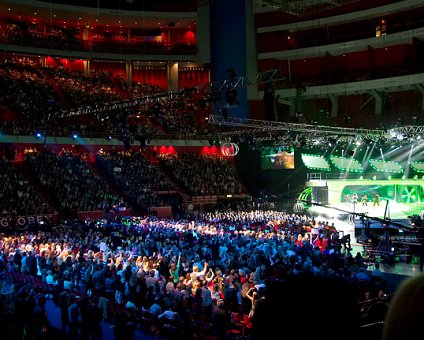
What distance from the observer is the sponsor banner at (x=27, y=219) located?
26656 mm

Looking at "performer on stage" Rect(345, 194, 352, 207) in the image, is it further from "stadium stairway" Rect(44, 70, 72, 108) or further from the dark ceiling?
the dark ceiling

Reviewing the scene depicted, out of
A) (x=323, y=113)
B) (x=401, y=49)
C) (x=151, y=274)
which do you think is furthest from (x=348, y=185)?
(x=151, y=274)

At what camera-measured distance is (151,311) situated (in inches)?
416

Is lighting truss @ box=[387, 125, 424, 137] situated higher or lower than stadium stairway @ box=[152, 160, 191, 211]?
higher

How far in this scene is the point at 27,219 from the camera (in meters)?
27.8

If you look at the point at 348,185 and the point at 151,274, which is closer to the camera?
the point at 151,274

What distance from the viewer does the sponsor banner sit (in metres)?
26.7

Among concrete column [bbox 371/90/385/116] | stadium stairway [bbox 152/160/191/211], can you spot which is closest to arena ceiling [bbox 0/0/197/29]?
stadium stairway [bbox 152/160/191/211]

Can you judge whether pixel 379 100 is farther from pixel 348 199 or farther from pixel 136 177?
pixel 136 177

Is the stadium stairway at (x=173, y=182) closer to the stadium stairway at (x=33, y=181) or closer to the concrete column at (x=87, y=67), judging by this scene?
the stadium stairway at (x=33, y=181)

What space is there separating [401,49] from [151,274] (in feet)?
104

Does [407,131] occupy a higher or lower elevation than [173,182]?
higher

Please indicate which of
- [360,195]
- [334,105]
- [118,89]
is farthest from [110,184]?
[334,105]

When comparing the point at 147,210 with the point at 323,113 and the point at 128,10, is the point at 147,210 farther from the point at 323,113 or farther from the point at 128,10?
the point at 128,10
